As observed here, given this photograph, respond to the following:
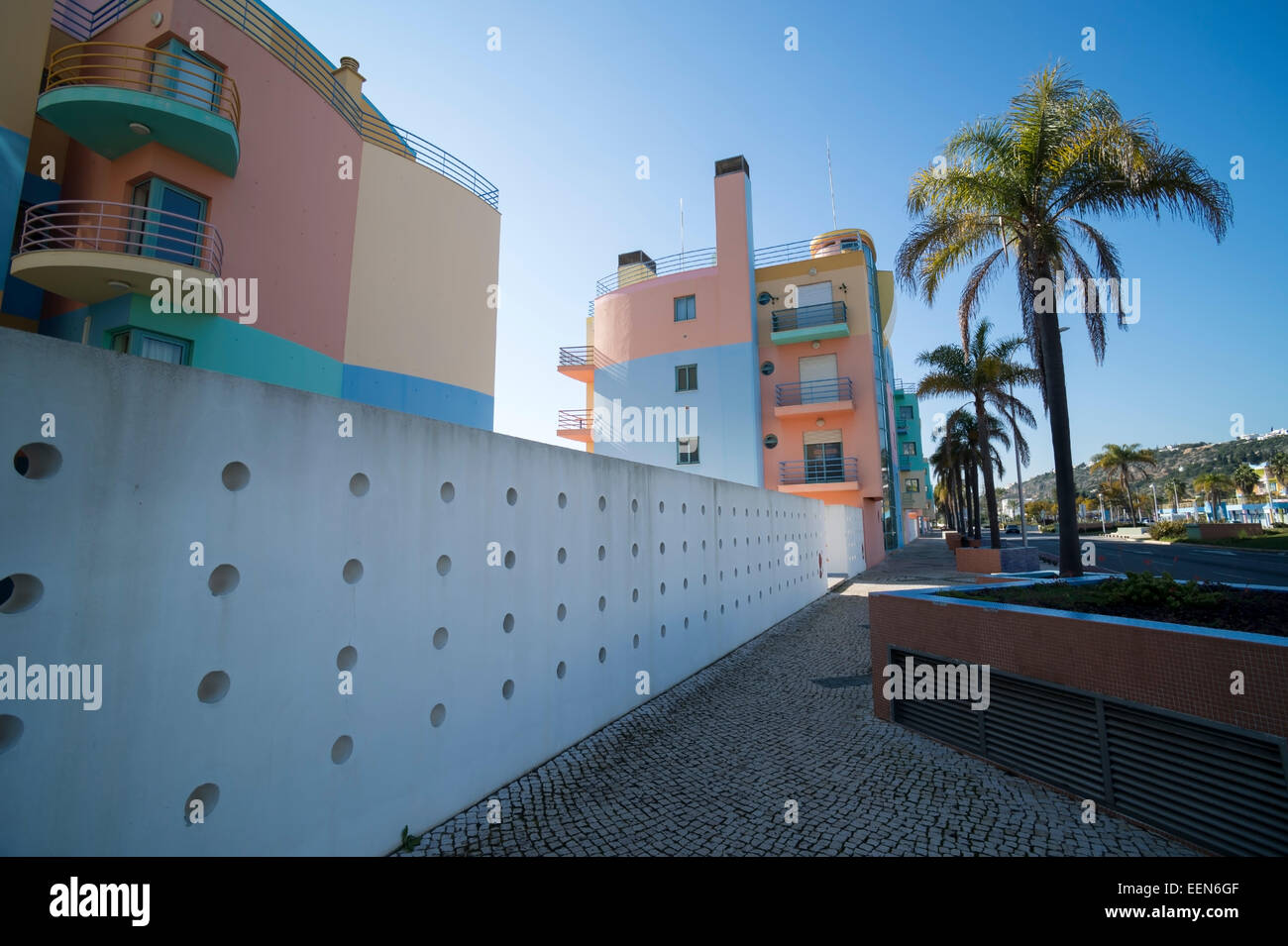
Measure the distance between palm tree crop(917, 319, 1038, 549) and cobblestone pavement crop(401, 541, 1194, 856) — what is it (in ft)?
69.4

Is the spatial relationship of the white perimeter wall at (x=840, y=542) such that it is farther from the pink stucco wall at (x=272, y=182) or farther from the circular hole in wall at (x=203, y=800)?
the circular hole in wall at (x=203, y=800)

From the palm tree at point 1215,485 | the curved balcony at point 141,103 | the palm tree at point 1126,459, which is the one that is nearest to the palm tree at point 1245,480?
the palm tree at point 1215,485

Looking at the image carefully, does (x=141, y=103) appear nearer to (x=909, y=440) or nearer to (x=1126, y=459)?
(x=909, y=440)

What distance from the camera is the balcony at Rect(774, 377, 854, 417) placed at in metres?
23.8

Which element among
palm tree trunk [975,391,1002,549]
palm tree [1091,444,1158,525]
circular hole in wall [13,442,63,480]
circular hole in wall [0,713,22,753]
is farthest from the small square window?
palm tree [1091,444,1158,525]

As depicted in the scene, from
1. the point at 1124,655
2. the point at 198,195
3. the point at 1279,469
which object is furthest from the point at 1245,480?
the point at 198,195

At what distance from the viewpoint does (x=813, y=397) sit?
81.2ft

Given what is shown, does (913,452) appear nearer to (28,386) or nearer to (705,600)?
(705,600)

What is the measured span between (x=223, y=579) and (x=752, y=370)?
2438 centimetres

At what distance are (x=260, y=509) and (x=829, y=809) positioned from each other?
4321 millimetres

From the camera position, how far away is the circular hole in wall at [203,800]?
A: 2568 millimetres

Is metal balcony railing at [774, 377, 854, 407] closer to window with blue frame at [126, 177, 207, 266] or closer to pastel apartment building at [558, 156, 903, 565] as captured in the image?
pastel apartment building at [558, 156, 903, 565]

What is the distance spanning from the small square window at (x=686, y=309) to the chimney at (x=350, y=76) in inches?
612

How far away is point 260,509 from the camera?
2916mm
